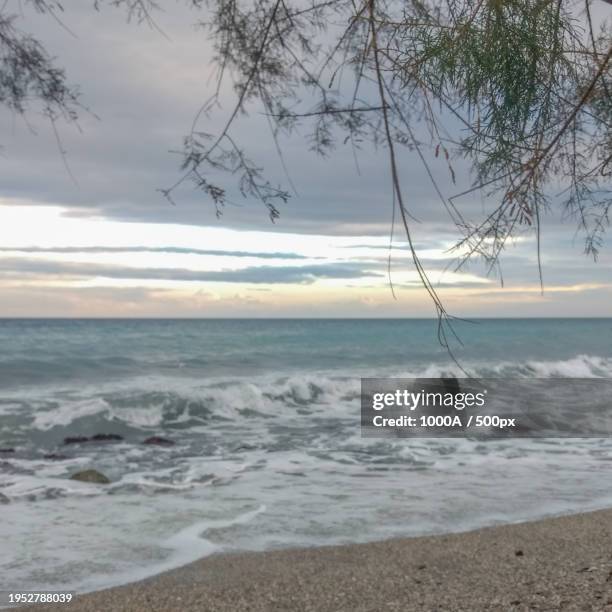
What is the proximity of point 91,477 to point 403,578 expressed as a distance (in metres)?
3.89

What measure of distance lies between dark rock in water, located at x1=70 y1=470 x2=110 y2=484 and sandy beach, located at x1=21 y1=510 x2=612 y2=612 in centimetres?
271

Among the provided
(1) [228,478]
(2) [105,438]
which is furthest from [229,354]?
(1) [228,478]

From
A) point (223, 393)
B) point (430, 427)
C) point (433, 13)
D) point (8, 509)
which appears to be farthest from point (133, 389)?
point (433, 13)

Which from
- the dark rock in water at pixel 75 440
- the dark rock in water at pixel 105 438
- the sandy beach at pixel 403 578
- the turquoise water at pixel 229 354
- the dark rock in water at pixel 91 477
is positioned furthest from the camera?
the turquoise water at pixel 229 354

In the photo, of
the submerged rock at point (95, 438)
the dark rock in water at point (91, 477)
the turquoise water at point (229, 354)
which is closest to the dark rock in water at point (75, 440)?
the submerged rock at point (95, 438)

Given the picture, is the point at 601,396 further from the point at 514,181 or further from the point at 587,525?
the point at 514,181

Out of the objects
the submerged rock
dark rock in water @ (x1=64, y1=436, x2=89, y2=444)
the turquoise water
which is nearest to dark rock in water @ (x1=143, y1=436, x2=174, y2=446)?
the submerged rock

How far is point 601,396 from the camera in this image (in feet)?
49.9

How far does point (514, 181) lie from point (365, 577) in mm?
2487

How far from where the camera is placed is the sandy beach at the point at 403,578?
12.0 ft

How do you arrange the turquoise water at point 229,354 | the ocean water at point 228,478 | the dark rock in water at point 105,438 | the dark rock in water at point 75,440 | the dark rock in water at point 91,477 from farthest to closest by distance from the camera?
the turquoise water at point 229,354 → the dark rock in water at point 105,438 → the dark rock in water at point 75,440 → the dark rock in water at point 91,477 → the ocean water at point 228,478

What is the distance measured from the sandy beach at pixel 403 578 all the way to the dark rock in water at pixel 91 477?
2.71m

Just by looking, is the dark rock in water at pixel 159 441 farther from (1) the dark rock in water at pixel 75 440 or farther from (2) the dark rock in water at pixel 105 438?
(1) the dark rock in water at pixel 75 440

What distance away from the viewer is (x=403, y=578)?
163 inches
